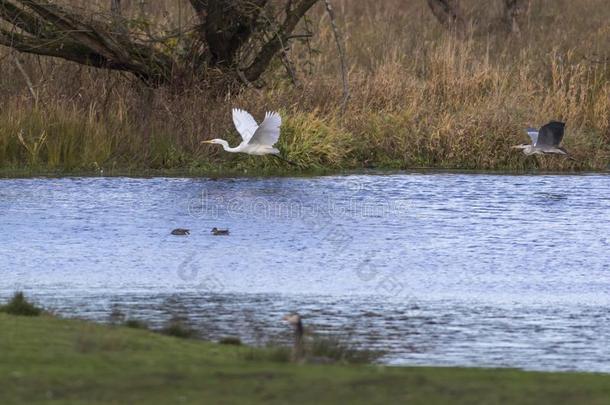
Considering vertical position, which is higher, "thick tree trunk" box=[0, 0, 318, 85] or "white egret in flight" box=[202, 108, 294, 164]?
"thick tree trunk" box=[0, 0, 318, 85]

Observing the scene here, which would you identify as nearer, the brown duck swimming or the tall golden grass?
the brown duck swimming

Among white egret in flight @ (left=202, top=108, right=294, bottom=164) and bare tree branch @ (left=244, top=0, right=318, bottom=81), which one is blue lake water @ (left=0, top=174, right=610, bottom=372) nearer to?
white egret in flight @ (left=202, top=108, right=294, bottom=164)

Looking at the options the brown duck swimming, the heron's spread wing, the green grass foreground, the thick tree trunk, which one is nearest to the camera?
the green grass foreground

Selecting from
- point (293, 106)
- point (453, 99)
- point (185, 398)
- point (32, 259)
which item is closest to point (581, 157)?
point (453, 99)

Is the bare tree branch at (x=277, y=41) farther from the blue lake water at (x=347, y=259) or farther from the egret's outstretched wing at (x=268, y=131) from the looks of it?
the egret's outstretched wing at (x=268, y=131)

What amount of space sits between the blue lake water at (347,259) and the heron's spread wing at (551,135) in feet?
2.44

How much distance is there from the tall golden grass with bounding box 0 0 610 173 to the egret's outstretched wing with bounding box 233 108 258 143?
5.76 feet

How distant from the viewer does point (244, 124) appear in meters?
19.2

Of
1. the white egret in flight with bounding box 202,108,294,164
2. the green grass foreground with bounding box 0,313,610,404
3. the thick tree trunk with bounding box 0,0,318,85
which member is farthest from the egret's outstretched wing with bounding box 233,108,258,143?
the green grass foreground with bounding box 0,313,610,404

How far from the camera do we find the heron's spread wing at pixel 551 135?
1853cm

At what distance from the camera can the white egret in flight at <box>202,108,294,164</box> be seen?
60.0 ft

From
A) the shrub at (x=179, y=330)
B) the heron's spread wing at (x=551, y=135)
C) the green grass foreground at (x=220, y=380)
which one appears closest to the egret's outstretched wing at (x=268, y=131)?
the heron's spread wing at (x=551, y=135)

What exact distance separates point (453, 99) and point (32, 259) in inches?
462

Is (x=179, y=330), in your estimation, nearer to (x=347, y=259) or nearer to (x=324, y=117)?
(x=347, y=259)
